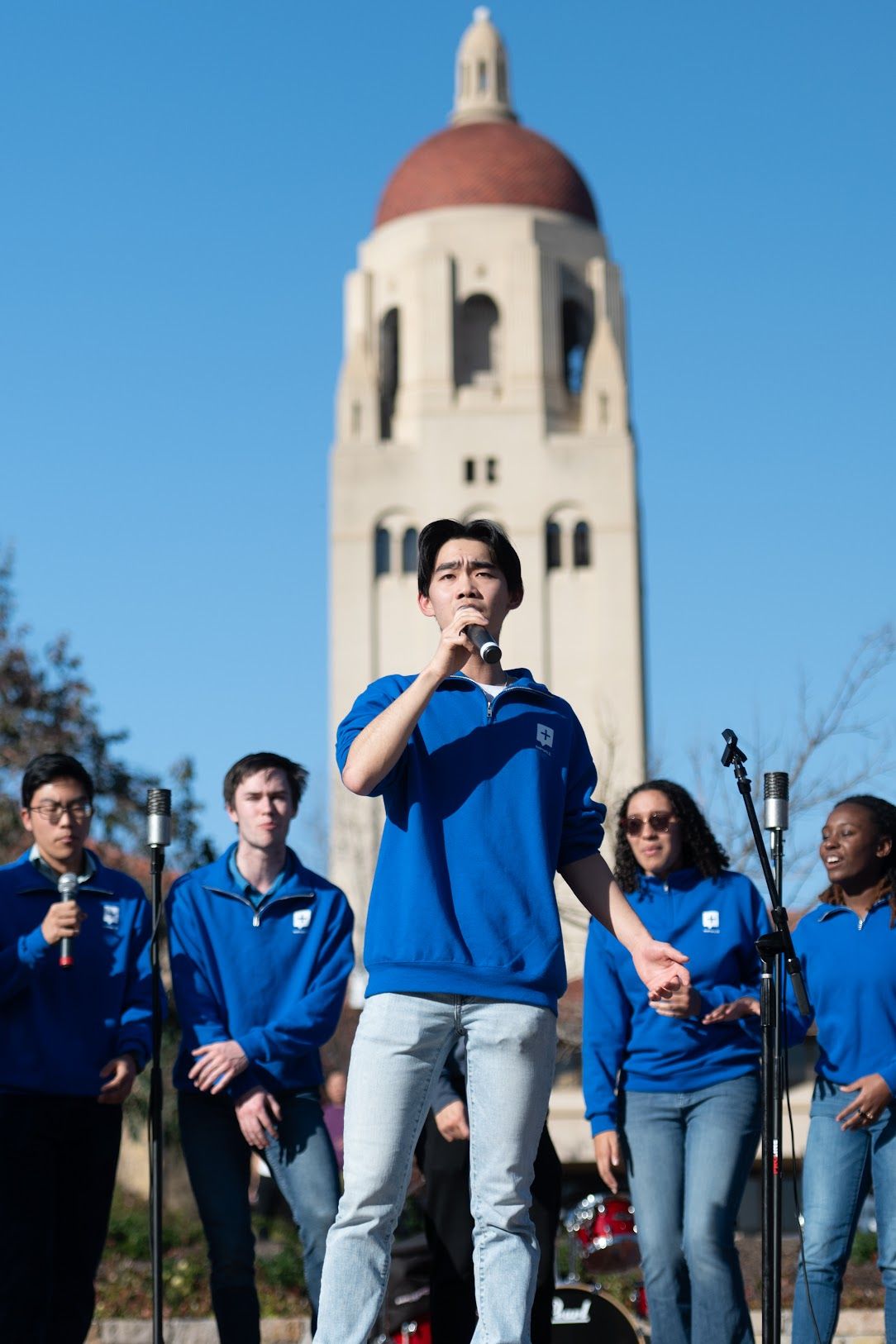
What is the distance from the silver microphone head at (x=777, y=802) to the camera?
616 centimetres

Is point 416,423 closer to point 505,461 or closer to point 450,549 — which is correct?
point 505,461

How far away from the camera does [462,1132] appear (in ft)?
21.3

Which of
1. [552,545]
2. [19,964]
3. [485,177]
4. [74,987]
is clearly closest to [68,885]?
[19,964]

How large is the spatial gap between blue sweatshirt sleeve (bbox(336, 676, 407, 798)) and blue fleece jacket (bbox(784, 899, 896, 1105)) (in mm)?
2393

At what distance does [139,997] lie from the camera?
268 inches

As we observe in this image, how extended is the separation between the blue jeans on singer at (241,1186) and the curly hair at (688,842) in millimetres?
Result: 1484

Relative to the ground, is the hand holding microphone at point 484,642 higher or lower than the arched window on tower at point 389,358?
lower

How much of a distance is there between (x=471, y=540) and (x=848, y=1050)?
2.78 m

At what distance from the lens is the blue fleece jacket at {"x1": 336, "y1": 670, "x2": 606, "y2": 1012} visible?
4.41 metres

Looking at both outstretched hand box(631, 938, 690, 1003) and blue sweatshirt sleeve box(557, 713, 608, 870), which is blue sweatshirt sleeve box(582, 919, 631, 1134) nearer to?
blue sweatshirt sleeve box(557, 713, 608, 870)

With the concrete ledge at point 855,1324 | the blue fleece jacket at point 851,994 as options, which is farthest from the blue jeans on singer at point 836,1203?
the concrete ledge at point 855,1324

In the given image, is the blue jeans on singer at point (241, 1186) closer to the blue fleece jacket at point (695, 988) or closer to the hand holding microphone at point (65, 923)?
the hand holding microphone at point (65, 923)

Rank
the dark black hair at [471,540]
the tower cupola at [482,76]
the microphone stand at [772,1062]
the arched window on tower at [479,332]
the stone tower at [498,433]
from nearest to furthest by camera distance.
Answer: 1. the dark black hair at [471,540]
2. the microphone stand at [772,1062]
3. the stone tower at [498,433]
4. the arched window on tower at [479,332]
5. the tower cupola at [482,76]

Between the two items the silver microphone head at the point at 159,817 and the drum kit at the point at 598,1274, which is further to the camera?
the drum kit at the point at 598,1274
